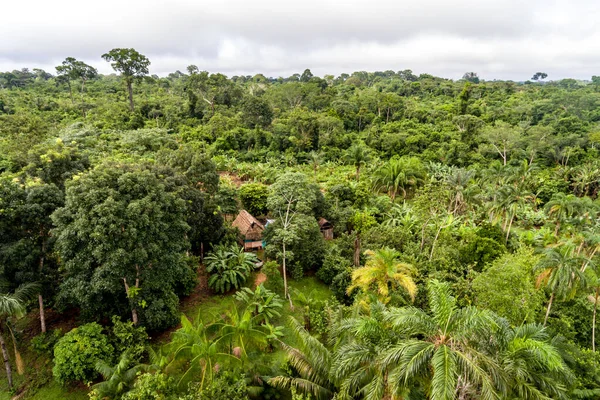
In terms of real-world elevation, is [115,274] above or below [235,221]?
above

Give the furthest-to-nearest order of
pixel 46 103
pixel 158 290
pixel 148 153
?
pixel 46 103 < pixel 148 153 < pixel 158 290

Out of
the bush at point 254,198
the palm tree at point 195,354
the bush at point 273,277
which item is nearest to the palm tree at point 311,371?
the palm tree at point 195,354

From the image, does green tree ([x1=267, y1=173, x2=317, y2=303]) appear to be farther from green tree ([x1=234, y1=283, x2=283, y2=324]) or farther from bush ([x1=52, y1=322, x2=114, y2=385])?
bush ([x1=52, y1=322, x2=114, y2=385])

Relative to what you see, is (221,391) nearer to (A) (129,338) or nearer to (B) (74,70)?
(A) (129,338)

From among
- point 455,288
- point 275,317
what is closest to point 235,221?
point 275,317

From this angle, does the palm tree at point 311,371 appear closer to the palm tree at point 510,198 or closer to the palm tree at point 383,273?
the palm tree at point 383,273

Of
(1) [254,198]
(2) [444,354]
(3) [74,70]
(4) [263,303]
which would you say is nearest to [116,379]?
(4) [263,303]

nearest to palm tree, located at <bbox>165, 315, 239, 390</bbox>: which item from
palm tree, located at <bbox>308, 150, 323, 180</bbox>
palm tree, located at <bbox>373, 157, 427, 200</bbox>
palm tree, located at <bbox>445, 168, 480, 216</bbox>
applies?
palm tree, located at <bbox>445, 168, 480, 216</bbox>

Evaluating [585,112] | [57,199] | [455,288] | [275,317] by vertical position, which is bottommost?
[275,317]

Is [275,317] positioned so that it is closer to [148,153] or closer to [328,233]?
[328,233]
